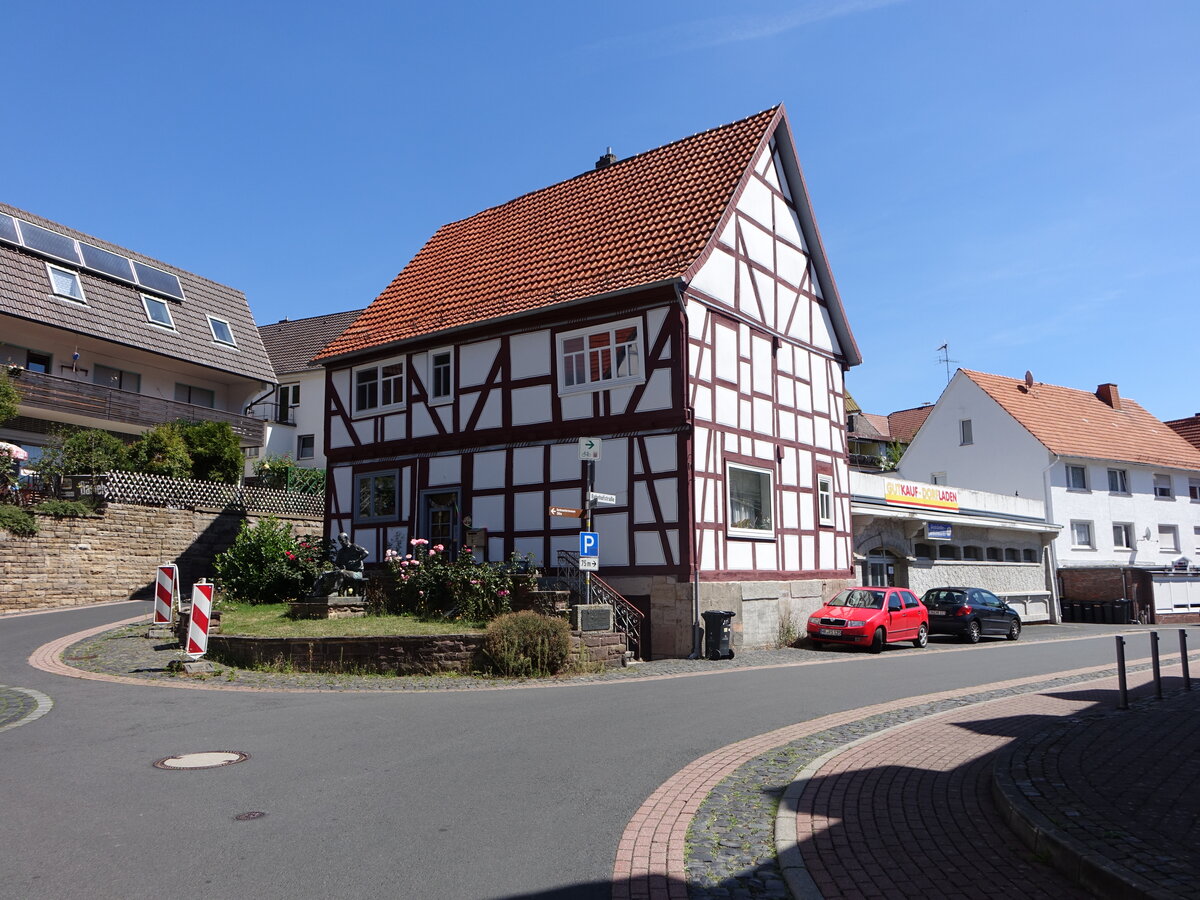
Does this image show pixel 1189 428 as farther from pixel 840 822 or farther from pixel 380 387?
pixel 840 822

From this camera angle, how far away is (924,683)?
543 inches

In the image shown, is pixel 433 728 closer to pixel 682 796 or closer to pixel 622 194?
pixel 682 796

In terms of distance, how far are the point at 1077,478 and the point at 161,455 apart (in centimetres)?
3618

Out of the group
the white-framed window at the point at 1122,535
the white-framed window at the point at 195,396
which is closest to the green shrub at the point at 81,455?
the white-framed window at the point at 195,396

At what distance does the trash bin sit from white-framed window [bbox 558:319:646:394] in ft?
16.3

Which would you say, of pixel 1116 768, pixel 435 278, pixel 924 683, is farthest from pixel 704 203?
pixel 1116 768

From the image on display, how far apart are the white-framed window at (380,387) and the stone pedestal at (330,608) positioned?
5.98 m

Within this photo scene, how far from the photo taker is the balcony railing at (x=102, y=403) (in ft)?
99.2

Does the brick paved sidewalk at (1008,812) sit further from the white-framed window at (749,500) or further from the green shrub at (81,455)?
the green shrub at (81,455)

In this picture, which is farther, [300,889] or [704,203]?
[704,203]

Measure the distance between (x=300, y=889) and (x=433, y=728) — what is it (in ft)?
15.8

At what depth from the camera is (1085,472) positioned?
41594mm

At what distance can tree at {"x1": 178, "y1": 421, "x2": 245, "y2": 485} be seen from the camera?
101 ft

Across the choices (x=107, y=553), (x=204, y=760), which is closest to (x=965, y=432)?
(x=107, y=553)
